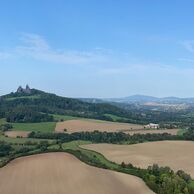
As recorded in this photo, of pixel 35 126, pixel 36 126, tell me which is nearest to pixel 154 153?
pixel 36 126

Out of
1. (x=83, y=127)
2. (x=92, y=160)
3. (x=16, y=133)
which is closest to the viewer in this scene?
(x=92, y=160)

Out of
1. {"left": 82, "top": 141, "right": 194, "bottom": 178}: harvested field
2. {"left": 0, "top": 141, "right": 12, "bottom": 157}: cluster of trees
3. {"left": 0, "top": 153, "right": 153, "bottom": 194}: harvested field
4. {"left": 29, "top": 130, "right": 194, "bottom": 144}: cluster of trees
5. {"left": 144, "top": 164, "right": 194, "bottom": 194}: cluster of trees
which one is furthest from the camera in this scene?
{"left": 29, "top": 130, "right": 194, "bottom": 144}: cluster of trees

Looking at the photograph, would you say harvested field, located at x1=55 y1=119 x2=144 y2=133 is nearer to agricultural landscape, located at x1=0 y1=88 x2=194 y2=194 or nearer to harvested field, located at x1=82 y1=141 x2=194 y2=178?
agricultural landscape, located at x1=0 y1=88 x2=194 y2=194

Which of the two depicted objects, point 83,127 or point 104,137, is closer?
point 104,137

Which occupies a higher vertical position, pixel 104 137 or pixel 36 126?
pixel 36 126

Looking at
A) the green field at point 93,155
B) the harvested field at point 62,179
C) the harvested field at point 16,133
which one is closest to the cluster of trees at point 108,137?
the harvested field at point 16,133

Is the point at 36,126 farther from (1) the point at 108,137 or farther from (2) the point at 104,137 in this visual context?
(1) the point at 108,137

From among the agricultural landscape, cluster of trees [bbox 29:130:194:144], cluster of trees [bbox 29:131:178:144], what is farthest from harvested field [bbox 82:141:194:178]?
cluster of trees [bbox 29:131:178:144]
